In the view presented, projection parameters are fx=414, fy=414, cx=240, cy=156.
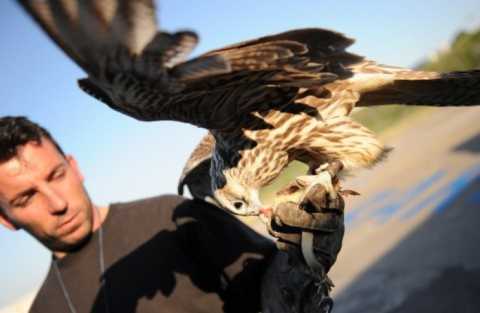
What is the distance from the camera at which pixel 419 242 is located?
6949 millimetres

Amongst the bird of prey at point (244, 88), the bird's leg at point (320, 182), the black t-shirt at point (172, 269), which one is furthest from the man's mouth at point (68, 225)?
the bird's leg at point (320, 182)

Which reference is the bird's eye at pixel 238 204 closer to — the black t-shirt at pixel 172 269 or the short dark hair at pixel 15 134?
the black t-shirt at pixel 172 269

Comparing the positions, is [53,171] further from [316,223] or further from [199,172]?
[316,223]

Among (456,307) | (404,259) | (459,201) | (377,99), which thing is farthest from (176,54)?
(459,201)

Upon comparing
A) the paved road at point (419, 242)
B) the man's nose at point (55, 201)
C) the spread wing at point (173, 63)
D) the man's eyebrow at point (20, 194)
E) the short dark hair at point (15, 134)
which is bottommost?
the paved road at point (419, 242)

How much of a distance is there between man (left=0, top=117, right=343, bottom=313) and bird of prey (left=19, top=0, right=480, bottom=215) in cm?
34

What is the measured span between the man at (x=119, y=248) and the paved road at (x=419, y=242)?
99 cm

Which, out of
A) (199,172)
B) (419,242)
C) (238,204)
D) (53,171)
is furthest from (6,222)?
(419,242)

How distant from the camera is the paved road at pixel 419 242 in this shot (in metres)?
5.20

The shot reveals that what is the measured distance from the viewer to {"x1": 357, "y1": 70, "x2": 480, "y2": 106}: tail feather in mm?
2553

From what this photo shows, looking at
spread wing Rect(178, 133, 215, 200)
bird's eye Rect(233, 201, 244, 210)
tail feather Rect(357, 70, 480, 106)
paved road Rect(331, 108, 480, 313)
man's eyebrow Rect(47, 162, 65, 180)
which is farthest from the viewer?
paved road Rect(331, 108, 480, 313)

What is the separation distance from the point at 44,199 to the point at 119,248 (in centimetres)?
52

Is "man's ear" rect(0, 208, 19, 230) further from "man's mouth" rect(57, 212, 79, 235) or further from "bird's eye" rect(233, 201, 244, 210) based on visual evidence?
"bird's eye" rect(233, 201, 244, 210)

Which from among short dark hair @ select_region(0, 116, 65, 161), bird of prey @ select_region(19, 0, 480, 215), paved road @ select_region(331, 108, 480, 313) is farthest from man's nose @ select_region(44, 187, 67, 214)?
paved road @ select_region(331, 108, 480, 313)
